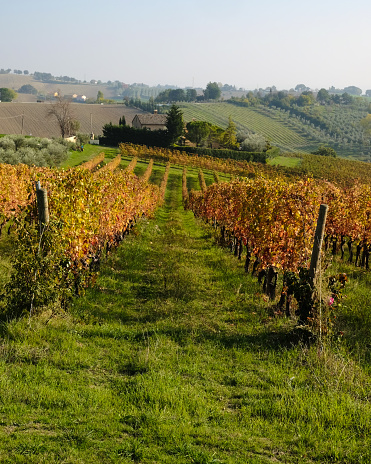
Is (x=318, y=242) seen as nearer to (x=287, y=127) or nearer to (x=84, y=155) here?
(x=84, y=155)

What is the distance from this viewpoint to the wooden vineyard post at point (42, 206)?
28.4ft

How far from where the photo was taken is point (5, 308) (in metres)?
8.56

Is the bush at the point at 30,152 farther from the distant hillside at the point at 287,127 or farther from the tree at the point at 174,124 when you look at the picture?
the distant hillside at the point at 287,127

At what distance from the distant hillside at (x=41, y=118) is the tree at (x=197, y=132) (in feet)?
98.6

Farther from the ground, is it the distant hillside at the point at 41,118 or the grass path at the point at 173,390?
the distant hillside at the point at 41,118

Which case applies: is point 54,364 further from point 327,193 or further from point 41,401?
point 327,193

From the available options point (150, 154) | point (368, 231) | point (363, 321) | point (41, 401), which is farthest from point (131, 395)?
point (150, 154)

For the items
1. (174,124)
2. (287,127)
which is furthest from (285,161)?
(287,127)

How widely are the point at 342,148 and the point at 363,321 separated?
143 m

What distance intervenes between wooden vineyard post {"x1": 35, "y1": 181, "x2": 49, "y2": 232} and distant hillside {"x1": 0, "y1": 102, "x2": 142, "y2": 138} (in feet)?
292

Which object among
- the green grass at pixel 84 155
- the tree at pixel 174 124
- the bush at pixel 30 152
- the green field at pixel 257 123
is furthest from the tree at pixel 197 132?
the green field at pixel 257 123

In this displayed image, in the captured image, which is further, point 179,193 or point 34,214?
point 179,193

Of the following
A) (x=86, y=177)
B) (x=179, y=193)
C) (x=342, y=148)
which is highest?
(x=342, y=148)

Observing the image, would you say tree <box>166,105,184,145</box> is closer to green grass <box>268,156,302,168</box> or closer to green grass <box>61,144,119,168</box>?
green grass <box>61,144,119,168</box>
